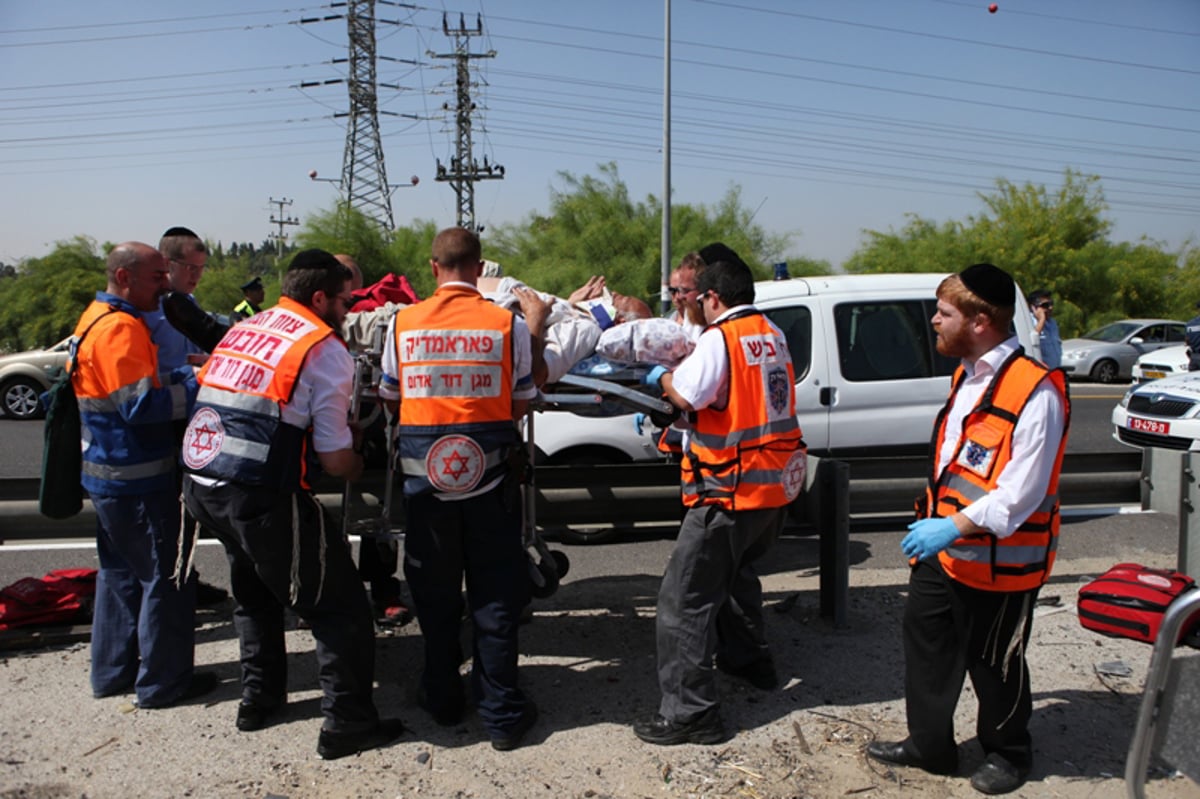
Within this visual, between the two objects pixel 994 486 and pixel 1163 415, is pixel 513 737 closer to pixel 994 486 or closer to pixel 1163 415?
pixel 994 486

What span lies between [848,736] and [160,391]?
10.7 feet

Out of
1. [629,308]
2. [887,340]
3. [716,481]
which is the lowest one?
[716,481]

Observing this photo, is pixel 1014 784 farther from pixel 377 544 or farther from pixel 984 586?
pixel 377 544

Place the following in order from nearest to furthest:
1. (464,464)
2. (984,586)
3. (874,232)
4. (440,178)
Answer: (984,586), (464,464), (874,232), (440,178)

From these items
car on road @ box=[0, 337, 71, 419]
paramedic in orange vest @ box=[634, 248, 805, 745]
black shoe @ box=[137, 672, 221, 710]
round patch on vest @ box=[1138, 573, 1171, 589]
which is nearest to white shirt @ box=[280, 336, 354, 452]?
paramedic in orange vest @ box=[634, 248, 805, 745]

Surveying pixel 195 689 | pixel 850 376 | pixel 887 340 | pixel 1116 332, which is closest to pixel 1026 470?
pixel 195 689

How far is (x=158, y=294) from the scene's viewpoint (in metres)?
4.16

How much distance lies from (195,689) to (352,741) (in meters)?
0.98

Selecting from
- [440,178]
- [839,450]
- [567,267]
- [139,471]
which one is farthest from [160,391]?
[440,178]

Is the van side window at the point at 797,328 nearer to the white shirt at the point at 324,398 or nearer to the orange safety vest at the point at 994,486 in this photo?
the orange safety vest at the point at 994,486

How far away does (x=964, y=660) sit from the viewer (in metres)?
3.35

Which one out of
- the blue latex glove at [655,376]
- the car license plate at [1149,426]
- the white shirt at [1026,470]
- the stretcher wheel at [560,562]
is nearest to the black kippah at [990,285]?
the white shirt at [1026,470]

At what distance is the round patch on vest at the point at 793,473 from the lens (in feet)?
12.5

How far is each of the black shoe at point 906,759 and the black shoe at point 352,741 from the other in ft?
6.28
